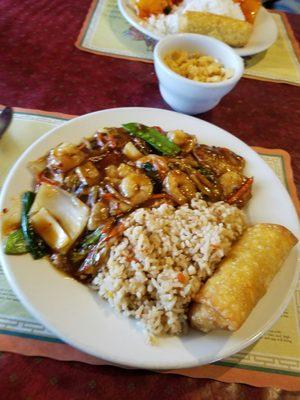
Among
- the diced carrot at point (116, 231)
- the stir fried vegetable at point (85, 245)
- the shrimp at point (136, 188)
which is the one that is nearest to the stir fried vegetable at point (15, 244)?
the stir fried vegetable at point (85, 245)

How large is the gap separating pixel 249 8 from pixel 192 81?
1.12 metres

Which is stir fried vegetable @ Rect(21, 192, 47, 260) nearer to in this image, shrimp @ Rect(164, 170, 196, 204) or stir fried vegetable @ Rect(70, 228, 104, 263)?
stir fried vegetable @ Rect(70, 228, 104, 263)

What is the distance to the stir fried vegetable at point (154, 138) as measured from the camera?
5.13 feet

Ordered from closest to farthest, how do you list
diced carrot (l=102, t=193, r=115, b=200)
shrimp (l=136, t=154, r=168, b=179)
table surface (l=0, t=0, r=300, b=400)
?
diced carrot (l=102, t=193, r=115, b=200) → shrimp (l=136, t=154, r=168, b=179) → table surface (l=0, t=0, r=300, b=400)

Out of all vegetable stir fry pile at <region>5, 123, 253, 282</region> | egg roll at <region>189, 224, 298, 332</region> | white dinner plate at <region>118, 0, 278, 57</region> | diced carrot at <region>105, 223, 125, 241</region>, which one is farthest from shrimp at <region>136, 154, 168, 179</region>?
white dinner plate at <region>118, 0, 278, 57</region>

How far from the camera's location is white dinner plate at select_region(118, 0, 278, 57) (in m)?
2.29

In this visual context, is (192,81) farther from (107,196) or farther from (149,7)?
(149,7)

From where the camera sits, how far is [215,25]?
7.51 ft

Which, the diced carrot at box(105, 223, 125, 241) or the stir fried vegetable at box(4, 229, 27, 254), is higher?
the diced carrot at box(105, 223, 125, 241)

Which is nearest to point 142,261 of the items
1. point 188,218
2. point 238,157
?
point 188,218

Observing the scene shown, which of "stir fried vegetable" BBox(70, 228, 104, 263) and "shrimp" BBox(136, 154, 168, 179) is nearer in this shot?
"stir fried vegetable" BBox(70, 228, 104, 263)

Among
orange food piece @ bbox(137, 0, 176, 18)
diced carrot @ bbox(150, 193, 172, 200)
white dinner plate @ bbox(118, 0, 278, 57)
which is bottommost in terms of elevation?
diced carrot @ bbox(150, 193, 172, 200)

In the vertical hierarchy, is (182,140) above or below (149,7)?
below

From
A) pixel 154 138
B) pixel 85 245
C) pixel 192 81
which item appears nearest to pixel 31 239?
pixel 85 245
